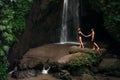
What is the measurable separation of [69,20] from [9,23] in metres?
5.58

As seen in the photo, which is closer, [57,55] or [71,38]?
[57,55]

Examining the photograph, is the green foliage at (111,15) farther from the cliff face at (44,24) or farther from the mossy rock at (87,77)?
the mossy rock at (87,77)

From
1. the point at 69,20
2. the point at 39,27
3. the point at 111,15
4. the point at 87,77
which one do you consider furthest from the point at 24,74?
the point at 69,20

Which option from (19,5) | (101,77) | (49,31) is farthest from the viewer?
(49,31)

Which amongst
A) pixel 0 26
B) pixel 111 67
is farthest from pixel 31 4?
pixel 111 67

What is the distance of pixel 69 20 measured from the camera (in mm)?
20266

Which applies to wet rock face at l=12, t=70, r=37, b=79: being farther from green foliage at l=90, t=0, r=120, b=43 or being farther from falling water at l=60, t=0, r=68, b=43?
falling water at l=60, t=0, r=68, b=43

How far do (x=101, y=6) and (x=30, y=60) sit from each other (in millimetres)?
5173

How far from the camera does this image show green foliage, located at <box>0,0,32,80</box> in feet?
49.3

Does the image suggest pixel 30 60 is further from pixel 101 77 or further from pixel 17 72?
pixel 101 77

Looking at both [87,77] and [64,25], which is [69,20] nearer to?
[64,25]

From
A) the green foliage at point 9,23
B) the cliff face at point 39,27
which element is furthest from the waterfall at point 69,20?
the green foliage at point 9,23

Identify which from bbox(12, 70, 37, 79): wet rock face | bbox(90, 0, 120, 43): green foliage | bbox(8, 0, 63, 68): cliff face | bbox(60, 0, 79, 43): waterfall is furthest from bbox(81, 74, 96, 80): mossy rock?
bbox(60, 0, 79, 43): waterfall

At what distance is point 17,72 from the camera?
1566 cm
